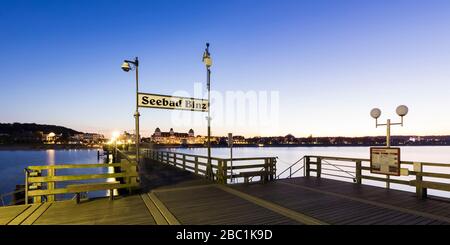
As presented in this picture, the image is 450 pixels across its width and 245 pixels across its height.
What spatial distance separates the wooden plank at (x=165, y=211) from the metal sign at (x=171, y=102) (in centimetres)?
339

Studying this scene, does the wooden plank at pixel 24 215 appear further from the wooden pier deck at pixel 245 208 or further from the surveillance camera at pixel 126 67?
the surveillance camera at pixel 126 67

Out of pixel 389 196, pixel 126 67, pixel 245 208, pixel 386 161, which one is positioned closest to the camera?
pixel 245 208

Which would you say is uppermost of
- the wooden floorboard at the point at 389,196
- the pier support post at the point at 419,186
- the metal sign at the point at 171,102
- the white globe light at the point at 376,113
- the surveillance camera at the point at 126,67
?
the surveillance camera at the point at 126,67

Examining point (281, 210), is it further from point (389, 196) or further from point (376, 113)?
point (376, 113)

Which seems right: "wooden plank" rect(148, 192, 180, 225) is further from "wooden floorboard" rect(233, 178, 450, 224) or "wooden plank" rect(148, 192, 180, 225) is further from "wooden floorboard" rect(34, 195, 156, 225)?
"wooden floorboard" rect(233, 178, 450, 224)

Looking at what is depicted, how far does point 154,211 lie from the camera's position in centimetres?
680

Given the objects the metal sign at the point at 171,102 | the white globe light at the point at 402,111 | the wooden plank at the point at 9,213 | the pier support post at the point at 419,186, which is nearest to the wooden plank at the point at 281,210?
the metal sign at the point at 171,102

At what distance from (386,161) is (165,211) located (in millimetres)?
7879

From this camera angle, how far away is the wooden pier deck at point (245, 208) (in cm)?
612

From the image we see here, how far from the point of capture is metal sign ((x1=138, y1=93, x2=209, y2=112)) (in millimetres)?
9578

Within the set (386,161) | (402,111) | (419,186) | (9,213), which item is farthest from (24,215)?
(402,111)

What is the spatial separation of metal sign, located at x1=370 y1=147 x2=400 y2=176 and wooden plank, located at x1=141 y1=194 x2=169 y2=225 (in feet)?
25.8
